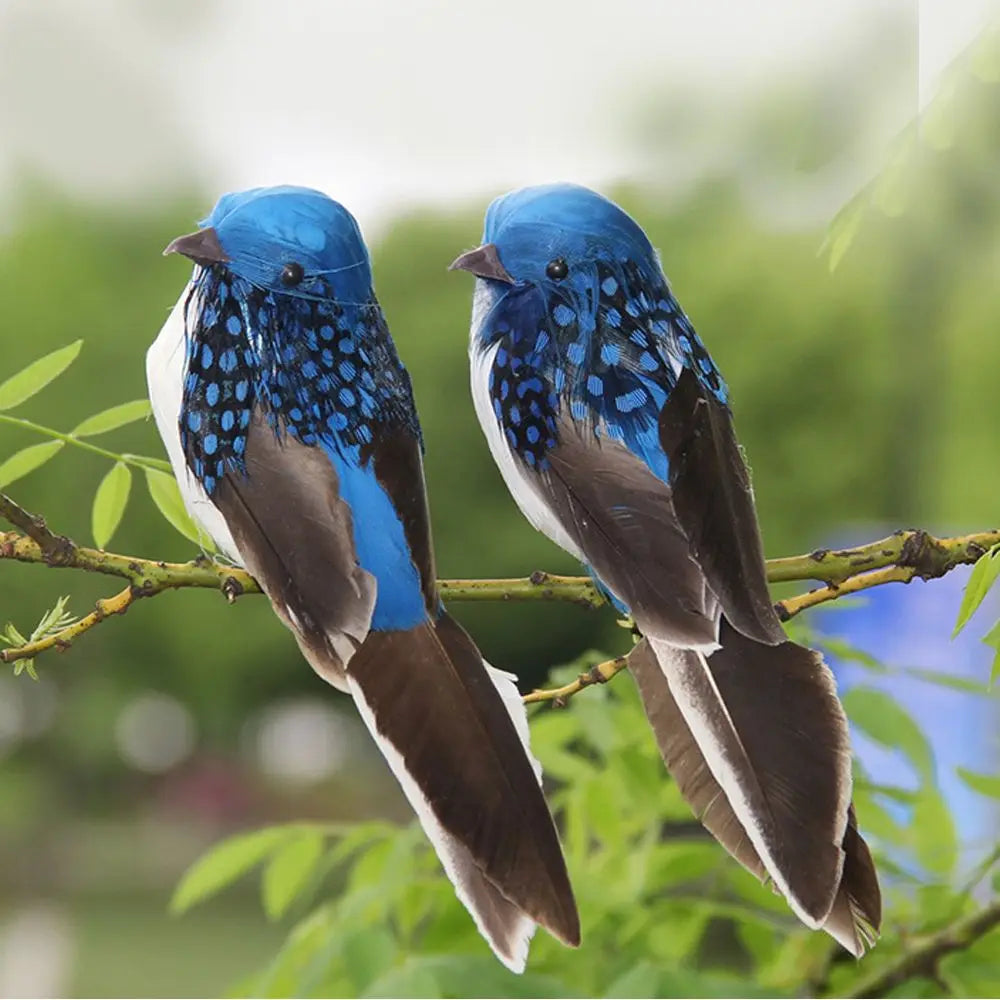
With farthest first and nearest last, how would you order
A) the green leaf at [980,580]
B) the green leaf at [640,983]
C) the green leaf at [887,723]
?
the green leaf at [887,723]
the green leaf at [640,983]
the green leaf at [980,580]

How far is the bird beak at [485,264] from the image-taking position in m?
0.62

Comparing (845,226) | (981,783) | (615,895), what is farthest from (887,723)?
(845,226)

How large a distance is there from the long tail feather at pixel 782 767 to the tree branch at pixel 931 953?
0.52 ft

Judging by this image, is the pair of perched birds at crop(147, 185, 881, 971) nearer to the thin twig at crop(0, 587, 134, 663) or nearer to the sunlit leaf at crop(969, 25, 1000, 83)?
the thin twig at crop(0, 587, 134, 663)

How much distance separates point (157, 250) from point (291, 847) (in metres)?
0.74

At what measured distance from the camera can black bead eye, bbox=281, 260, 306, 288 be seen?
2.00ft

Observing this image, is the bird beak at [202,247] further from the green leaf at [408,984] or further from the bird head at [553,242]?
the green leaf at [408,984]

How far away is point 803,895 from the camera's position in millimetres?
593

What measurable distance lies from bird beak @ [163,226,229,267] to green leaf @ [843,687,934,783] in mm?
447

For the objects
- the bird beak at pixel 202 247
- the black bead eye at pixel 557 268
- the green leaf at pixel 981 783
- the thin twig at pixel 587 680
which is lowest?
the green leaf at pixel 981 783

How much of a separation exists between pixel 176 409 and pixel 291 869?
344 mm

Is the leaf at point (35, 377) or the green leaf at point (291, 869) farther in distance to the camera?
the green leaf at point (291, 869)

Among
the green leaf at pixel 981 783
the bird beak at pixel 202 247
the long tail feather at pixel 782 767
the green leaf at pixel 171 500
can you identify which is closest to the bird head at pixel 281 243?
the bird beak at pixel 202 247

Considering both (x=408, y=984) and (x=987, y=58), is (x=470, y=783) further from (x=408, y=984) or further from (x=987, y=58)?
(x=987, y=58)
